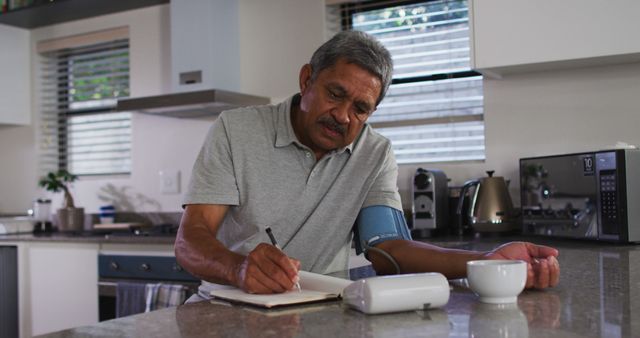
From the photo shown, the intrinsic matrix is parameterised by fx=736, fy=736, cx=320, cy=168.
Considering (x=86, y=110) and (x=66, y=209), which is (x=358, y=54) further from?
(x=86, y=110)

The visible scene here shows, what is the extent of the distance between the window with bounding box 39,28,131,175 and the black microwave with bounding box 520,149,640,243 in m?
2.36

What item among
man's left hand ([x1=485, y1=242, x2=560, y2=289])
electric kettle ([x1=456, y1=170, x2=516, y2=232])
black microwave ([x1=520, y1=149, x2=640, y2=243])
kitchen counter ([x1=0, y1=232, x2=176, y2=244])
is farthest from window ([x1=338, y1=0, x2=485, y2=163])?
man's left hand ([x1=485, y1=242, x2=560, y2=289])

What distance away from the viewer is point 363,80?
5.45 ft

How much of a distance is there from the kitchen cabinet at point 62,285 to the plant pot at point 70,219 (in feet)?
1.14

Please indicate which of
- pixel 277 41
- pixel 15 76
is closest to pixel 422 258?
pixel 277 41

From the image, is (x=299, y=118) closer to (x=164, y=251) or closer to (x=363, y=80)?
(x=363, y=80)

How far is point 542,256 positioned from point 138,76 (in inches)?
124

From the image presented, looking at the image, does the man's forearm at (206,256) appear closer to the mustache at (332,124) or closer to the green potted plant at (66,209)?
the mustache at (332,124)

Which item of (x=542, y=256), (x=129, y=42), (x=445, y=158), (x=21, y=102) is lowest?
(x=542, y=256)

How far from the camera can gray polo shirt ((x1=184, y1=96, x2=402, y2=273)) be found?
1.75 metres

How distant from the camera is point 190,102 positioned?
3416 millimetres

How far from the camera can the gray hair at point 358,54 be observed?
1.66m

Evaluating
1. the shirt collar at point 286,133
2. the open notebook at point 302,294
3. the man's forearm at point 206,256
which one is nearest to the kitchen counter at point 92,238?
the shirt collar at point 286,133

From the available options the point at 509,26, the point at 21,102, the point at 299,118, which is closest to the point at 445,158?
the point at 509,26
